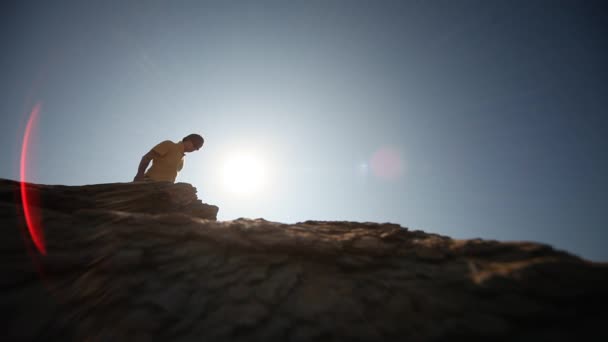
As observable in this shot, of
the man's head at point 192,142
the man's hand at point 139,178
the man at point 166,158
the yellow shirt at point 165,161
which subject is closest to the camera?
the man's hand at point 139,178

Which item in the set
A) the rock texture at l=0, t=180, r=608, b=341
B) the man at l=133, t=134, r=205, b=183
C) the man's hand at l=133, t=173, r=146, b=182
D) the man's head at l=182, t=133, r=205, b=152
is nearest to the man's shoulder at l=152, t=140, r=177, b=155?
the man at l=133, t=134, r=205, b=183

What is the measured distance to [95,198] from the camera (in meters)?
5.91

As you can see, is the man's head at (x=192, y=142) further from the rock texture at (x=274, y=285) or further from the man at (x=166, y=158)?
the rock texture at (x=274, y=285)

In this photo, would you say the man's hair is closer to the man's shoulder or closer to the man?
the man

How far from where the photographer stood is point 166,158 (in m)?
8.44

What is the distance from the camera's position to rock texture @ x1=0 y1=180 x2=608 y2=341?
233cm

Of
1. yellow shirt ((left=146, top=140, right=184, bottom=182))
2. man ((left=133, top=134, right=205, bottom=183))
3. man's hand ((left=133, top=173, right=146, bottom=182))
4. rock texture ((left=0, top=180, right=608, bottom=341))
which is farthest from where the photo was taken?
yellow shirt ((left=146, top=140, right=184, bottom=182))

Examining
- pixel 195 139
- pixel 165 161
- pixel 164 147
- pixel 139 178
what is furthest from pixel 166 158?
pixel 195 139

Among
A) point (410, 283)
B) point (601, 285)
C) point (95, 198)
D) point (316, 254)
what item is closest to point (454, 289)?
point (410, 283)

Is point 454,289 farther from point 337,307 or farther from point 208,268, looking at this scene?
point 208,268

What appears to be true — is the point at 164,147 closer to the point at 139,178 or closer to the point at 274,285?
the point at 139,178

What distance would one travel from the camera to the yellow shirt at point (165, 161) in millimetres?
8204

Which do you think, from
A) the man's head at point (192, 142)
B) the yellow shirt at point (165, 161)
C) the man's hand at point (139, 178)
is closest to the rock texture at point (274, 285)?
the man's hand at point (139, 178)

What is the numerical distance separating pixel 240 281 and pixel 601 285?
13.8ft
